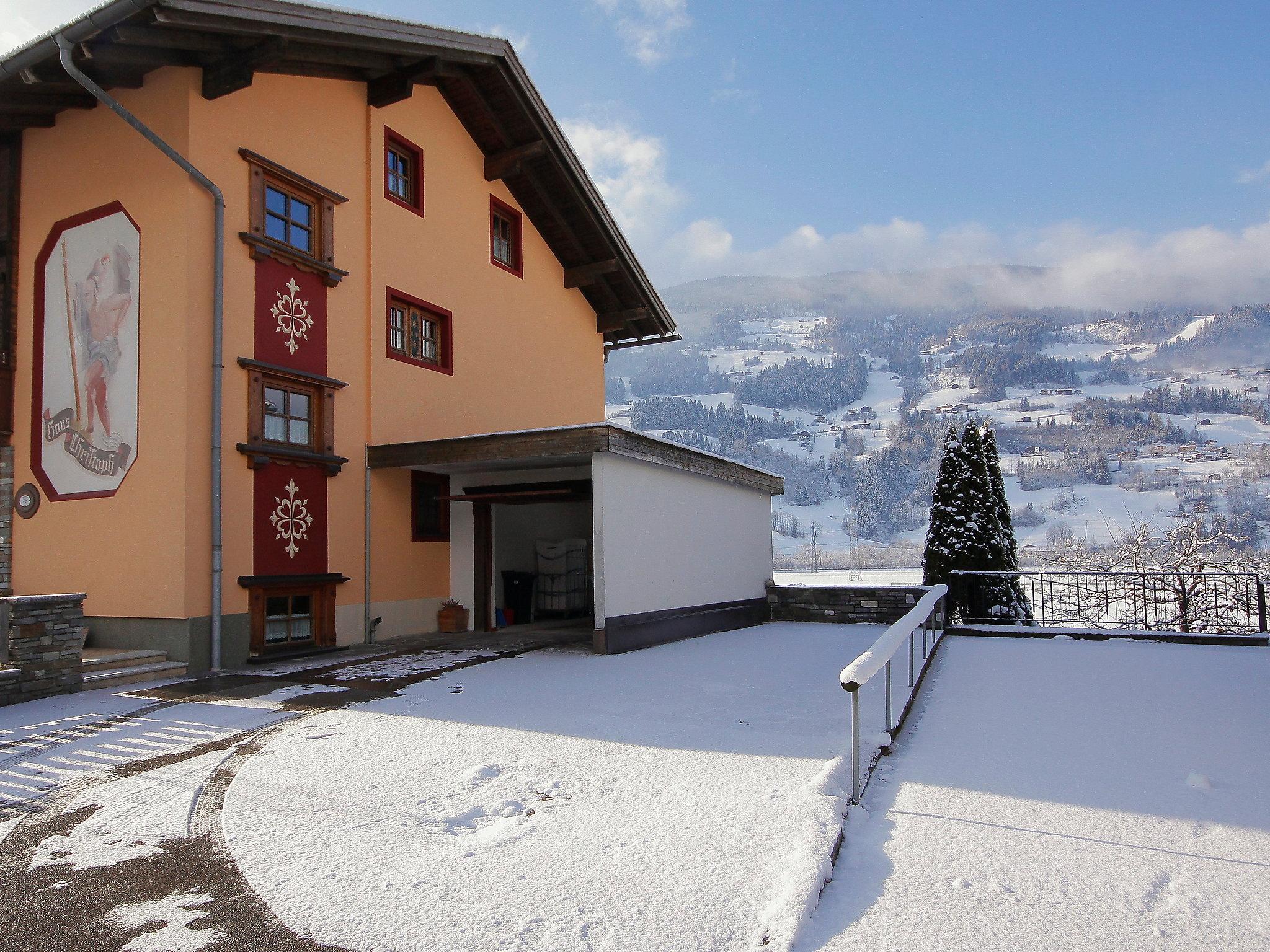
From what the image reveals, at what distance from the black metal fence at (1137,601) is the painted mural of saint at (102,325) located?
11.8 m

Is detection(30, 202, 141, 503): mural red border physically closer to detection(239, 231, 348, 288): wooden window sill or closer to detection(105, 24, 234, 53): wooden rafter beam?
detection(239, 231, 348, 288): wooden window sill

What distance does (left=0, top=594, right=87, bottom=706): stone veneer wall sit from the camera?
22.2ft

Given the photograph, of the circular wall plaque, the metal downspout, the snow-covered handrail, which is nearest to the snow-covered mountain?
the snow-covered handrail

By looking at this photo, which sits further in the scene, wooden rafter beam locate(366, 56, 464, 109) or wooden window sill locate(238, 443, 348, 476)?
wooden rafter beam locate(366, 56, 464, 109)

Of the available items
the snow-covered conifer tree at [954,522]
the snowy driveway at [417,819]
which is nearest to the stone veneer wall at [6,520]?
the snowy driveway at [417,819]

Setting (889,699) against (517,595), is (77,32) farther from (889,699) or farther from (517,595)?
(517,595)

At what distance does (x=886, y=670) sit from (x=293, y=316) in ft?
26.1

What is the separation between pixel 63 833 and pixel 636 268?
14.3 meters

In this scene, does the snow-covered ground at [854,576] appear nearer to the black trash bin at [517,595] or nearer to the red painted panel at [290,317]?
the black trash bin at [517,595]

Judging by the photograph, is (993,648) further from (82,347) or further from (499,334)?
(82,347)

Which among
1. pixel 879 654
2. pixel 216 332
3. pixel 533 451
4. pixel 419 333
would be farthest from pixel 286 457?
pixel 879 654

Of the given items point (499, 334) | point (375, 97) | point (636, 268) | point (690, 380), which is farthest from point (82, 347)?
point (690, 380)

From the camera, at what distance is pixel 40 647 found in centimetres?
700

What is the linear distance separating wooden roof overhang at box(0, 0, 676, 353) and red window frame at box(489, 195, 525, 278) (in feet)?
1.17
